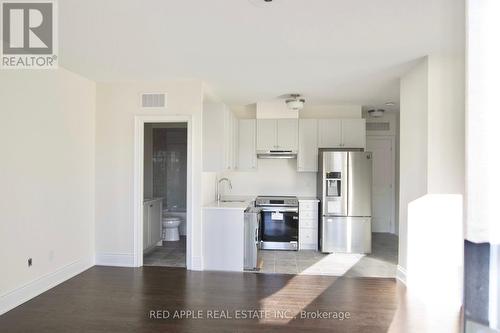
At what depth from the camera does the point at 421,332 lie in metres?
2.51

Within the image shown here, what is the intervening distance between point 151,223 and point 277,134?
2698mm

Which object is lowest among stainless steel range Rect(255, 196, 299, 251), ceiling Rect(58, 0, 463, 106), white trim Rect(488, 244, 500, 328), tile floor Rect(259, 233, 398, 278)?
tile floor Rect(259, 233, 398, 278)

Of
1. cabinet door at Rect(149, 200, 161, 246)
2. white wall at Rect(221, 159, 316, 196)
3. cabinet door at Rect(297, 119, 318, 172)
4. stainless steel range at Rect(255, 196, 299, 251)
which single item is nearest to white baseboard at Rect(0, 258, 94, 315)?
cabinet door at Rect(149, 200, 161, 246)

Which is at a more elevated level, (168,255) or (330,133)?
(330,133)

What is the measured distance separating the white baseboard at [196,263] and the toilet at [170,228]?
158 cm

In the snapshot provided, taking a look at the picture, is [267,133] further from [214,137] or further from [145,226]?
[145,226]

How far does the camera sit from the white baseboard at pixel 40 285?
2822 mm

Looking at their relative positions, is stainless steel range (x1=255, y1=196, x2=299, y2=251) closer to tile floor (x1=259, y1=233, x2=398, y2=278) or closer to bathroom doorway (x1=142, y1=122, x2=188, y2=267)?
tile floor (x1=259, y1=233, x2=398, y2=278)

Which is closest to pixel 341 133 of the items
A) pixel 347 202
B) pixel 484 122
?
pixel 347 202

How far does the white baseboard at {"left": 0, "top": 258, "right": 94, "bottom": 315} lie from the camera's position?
2.82 meters

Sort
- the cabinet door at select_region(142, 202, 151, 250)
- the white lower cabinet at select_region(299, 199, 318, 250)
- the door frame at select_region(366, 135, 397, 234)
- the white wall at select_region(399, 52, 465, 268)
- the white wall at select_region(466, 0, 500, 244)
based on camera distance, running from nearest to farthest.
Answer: the white wall at select_region(466, 0, 500, 244) < the white wall at select_region(399, 52, 465, 268) < the cabinet door at select_region(142, 202, 151, 250) < the white lower cabinet at select_region(299, 199, 318, 250) < the door frame at select_region(366, 135, 397, 234)

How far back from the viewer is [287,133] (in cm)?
551

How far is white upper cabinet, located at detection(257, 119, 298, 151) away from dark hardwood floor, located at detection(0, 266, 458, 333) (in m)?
2.48

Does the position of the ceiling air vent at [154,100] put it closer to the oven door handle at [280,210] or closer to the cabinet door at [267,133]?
the cabinet door at [267,133]
